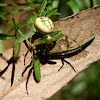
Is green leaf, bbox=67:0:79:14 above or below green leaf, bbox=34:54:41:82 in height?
above

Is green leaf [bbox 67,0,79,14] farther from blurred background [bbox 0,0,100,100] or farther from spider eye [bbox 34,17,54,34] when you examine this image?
spider eye [bbox 34,17,54,34]

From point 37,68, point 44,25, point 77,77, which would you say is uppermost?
point 44,25

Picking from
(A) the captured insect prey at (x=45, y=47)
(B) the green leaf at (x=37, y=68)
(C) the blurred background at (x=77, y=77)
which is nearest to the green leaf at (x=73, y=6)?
(C) the blurred background at (x=77, y=77)

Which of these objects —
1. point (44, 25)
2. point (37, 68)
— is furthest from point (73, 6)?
point (37, 68)

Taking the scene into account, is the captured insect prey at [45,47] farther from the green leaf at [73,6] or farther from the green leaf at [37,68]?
the green leaf at [73,6]

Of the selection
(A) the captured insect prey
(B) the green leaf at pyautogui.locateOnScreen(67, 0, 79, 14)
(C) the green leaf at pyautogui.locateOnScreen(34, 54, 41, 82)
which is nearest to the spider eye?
(A) the captured insect prey

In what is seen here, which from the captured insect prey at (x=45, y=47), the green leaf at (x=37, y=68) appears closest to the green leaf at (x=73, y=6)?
the captured insect prey at (x=45, y=47)

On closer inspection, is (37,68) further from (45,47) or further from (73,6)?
(73,6)

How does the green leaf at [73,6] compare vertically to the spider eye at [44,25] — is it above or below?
below

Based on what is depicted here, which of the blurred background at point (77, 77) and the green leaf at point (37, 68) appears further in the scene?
the blurred background at point (77, 77)

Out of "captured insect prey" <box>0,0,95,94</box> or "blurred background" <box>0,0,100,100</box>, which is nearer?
"captured insect prey" <box>0,0,95,94</box>

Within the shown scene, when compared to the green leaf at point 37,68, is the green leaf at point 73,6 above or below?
above

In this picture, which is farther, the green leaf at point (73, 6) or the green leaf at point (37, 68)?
the green leaf at point (73, 6)
